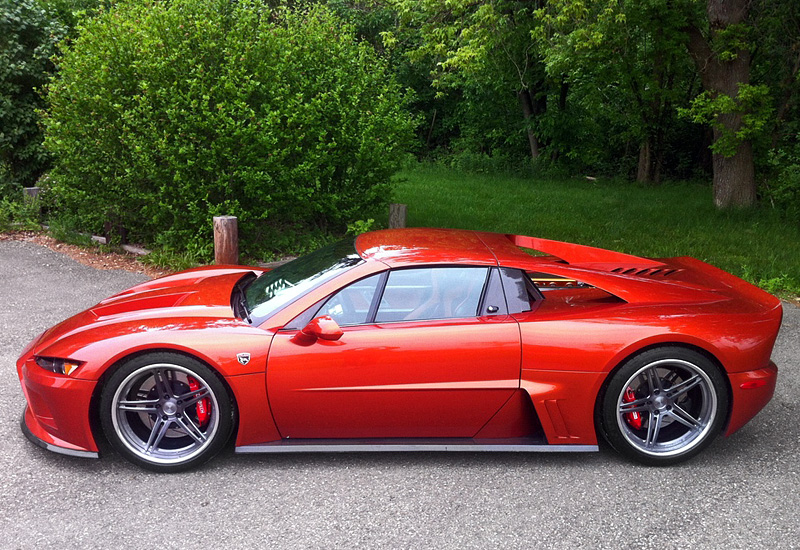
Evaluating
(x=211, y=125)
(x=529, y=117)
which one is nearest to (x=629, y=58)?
(x=529, y=117)

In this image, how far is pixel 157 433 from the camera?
3809 millimetres

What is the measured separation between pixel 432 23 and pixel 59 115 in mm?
6305

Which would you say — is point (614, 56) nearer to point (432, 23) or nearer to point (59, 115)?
point (432, 23)

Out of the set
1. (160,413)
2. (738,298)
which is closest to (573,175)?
(738,298)

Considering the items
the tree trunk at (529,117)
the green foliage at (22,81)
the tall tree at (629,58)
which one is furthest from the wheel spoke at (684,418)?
the tree trunk at (529,117)

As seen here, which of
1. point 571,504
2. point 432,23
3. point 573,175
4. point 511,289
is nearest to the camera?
point 571,504

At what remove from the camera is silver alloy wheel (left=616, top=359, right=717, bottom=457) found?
3.90m

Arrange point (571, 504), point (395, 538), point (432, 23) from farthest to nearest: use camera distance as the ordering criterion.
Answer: point (432, 23)
point (571, 504)
point (395, 538)

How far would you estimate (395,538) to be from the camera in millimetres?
3289

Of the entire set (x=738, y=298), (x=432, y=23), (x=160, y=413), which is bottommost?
(x=160, y=413)

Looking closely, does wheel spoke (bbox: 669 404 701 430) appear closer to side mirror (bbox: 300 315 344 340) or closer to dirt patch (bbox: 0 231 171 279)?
side mirror (bbox: 300 315 344 340)

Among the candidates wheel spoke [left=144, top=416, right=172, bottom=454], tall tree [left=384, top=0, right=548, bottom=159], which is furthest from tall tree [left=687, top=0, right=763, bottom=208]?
wheel spoke [left=144, top=416, right=172, bottom=454]

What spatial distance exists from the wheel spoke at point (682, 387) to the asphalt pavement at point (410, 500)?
444 millimetres

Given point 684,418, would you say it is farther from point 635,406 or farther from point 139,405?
point 139,405
